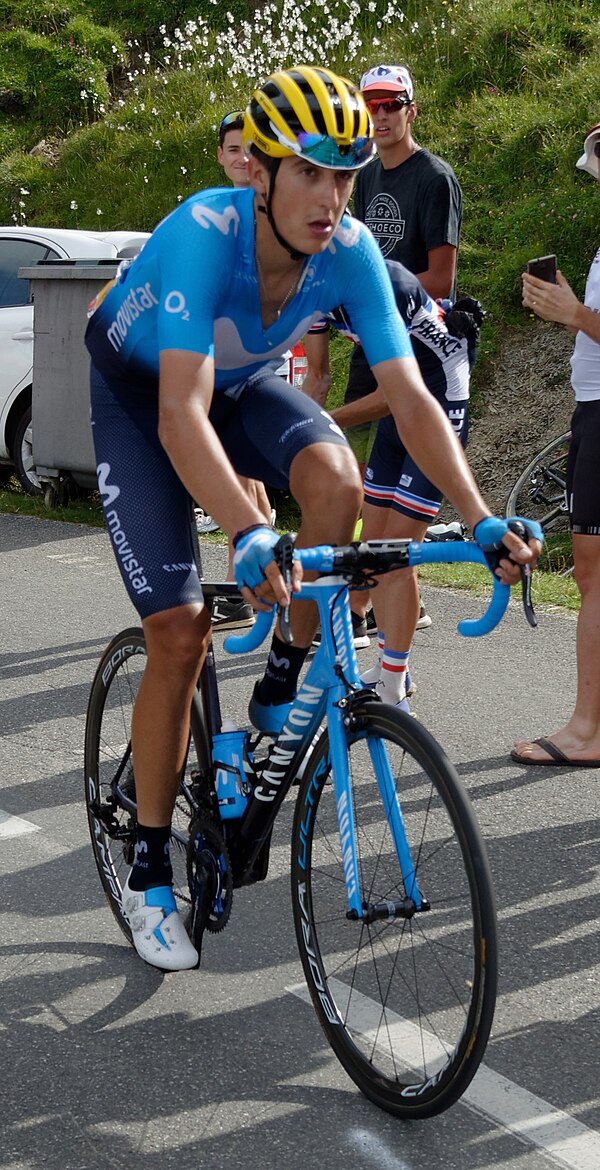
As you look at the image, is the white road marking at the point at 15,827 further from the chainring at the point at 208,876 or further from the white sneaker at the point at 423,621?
the white sneaker at the point at 423,621

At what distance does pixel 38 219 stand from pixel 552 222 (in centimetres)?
870

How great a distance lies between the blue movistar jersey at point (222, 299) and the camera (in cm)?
310

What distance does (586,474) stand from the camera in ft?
16.7

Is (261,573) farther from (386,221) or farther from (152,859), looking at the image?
(386,221)

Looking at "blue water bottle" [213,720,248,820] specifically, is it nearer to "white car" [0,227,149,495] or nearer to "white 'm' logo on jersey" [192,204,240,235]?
"white 'm' logo on jersey" [192,204,240,235]

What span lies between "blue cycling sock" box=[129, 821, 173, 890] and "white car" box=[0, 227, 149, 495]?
7.69m

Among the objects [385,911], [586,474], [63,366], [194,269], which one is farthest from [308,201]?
[63,366]

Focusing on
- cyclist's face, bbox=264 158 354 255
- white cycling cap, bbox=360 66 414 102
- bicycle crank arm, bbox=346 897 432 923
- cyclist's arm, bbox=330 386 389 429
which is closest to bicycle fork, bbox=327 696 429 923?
bicycle crank arm, bbox=346 897 432 923

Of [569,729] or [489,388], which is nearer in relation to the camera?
[569,729]

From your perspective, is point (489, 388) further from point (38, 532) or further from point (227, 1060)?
point (227, 1060)

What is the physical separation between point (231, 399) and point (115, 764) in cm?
108

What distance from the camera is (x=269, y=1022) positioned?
3.46 meters

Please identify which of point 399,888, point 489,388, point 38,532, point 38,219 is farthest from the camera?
point 38,219

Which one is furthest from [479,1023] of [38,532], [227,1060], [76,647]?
[38,532]
